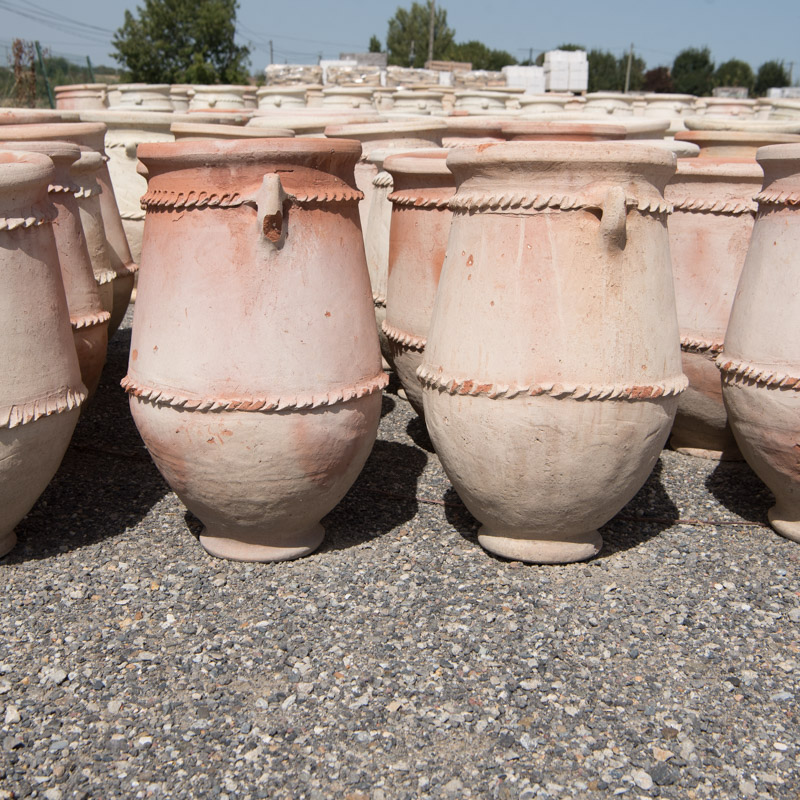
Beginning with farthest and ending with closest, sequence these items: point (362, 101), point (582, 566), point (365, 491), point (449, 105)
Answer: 1. point (449, 105)
2. point (362, 101)
3. point (365, 491)
4. point (582, 566)

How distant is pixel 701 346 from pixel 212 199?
2167 millimetres

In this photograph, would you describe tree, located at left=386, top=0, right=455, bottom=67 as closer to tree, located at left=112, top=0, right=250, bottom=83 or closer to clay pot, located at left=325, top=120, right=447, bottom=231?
tree, located at left=112, top=0, right=250, bottom=83

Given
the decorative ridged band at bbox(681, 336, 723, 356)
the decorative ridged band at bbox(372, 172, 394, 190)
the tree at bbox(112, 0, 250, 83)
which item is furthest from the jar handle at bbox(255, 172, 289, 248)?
Result: the tree at bbox(112, 0, 250, 83)

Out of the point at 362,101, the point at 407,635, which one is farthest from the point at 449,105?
the point at 407,635

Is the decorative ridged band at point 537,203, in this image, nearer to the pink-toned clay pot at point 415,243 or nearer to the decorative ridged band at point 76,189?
the pink-toned clay pot at point 415,243

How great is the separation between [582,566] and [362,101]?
7660 millimetres

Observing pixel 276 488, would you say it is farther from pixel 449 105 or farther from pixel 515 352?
pixel 449 105

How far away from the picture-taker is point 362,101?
378 inches

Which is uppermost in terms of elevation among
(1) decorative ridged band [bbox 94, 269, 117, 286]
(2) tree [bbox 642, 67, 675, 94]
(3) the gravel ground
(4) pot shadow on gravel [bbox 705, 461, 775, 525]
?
(2) tree [bbox 642, 67, 675, 94]

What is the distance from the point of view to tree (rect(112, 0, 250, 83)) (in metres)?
28.6

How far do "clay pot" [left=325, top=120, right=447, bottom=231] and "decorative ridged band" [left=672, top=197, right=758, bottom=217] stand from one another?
1.51 m

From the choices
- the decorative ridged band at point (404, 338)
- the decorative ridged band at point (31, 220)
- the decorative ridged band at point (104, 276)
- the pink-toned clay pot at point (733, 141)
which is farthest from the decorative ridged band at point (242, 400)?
the pink-toned clay pot at point (733, 141)

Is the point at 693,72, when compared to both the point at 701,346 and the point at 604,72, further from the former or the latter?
the point at 701,346

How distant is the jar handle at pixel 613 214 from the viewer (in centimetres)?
259
